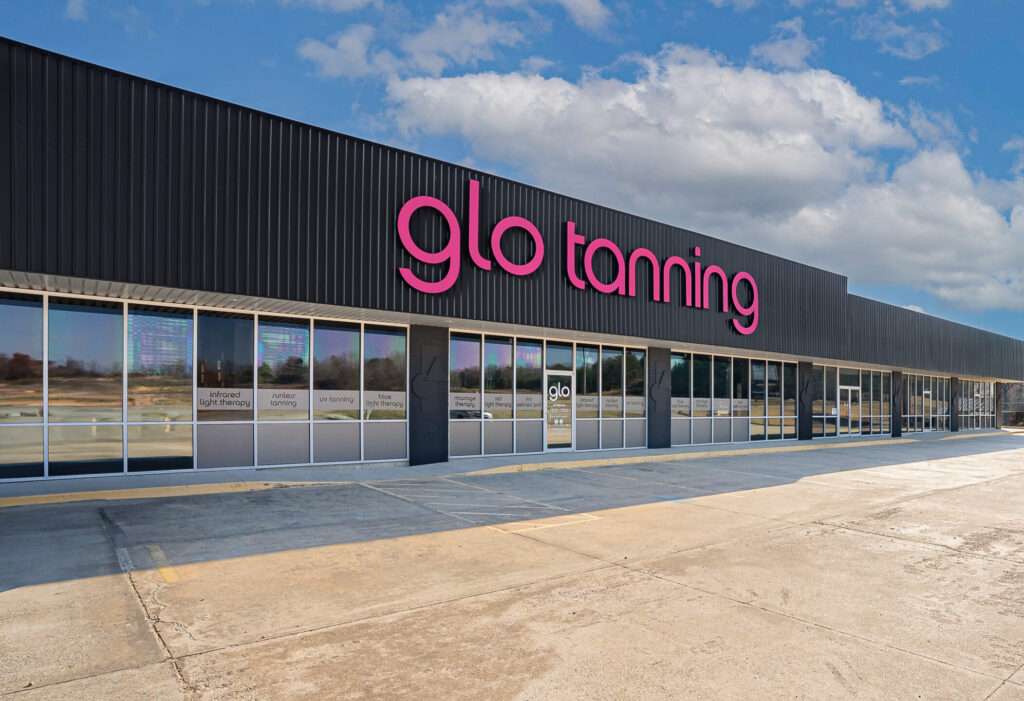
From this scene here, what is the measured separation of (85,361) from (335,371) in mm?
5000

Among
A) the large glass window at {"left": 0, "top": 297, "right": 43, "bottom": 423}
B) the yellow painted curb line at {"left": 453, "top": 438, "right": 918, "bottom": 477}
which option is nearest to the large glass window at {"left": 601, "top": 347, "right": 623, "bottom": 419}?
the yellow painted curb line at {"left": 453, "top": 438, "right": 918, "bottom": 477}

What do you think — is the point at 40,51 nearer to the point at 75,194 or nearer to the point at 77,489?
the point at 75,194

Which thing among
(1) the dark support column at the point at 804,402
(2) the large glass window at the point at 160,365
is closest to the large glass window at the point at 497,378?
(2) the large glass window at the point at 160,365

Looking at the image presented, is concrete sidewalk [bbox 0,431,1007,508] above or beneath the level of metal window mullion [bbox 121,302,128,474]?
beneath

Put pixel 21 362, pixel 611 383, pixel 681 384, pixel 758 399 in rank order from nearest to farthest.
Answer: pixel 21 362 → pixel 611 383 → pixel 681 384 → pixel 758 399

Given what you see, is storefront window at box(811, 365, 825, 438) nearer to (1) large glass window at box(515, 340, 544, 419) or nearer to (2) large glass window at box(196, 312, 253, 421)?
(1) large glass window at box(515, 340, 544, 419)

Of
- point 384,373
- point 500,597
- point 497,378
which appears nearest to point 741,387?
point 497,378

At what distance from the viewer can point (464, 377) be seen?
17875 millimetres

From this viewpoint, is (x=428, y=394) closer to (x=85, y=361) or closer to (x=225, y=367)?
(x=225, y=367)

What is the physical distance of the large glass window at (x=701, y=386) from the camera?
2477 centimetres

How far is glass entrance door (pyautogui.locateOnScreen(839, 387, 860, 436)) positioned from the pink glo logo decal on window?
11.7 metres

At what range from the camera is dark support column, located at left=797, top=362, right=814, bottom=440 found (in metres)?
29.5

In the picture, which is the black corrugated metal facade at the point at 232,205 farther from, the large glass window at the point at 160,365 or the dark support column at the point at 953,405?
the dark support column at the point at 953,405

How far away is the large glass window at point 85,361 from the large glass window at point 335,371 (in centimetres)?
399
